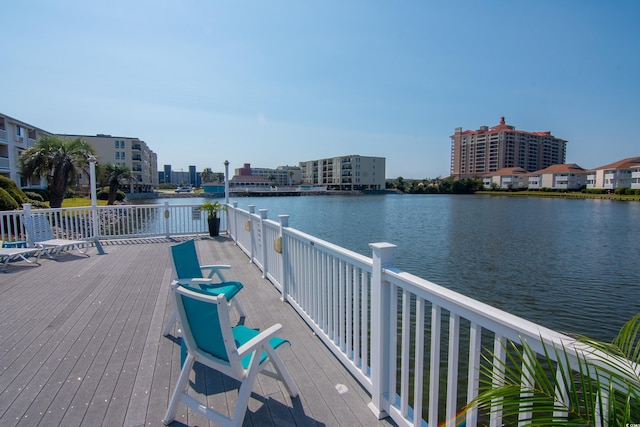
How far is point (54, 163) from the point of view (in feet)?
56.6

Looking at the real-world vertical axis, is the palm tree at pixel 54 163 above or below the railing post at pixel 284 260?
above

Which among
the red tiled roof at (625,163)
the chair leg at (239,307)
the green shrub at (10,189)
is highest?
the red tiled roof at (625,163)

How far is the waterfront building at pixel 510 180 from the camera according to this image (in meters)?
88.7

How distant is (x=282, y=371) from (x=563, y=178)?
97073 millimetres

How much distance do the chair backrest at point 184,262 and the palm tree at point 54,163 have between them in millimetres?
18362

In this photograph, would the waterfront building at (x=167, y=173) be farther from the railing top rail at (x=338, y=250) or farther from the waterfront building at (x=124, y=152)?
the railing top rail at (x=338, y=250)

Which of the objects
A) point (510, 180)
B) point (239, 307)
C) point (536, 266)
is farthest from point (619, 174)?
point (239, 307)

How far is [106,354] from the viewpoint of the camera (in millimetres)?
2826

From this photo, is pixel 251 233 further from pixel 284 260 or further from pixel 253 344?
pixel 253 344

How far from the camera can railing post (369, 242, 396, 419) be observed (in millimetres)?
2007

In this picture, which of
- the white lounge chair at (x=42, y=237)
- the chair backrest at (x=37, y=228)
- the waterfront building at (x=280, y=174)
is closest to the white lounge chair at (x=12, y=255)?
the white lounge chair at (x=42, y=237)

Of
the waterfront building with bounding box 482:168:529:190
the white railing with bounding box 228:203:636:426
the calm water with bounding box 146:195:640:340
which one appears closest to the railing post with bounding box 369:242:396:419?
the white railing with bounding box 228:203:636:426

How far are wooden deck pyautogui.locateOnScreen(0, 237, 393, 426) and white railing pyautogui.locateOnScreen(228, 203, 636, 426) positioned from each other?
0.17m

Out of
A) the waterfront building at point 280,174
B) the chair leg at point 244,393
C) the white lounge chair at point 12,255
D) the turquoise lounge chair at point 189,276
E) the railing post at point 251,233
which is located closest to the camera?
the chair leg at point 244,393
